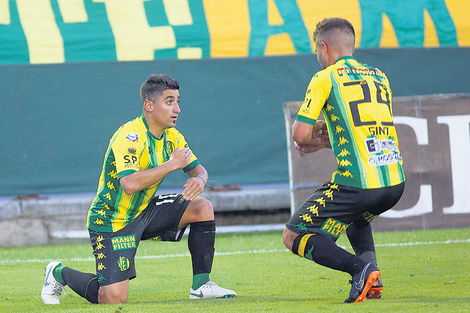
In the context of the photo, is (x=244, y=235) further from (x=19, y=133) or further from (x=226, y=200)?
(x=19, y=133)

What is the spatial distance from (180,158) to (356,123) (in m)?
1.21

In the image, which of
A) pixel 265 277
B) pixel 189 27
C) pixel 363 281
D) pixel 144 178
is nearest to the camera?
pixel 363 281

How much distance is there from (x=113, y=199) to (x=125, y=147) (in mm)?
418

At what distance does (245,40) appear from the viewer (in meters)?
9.79

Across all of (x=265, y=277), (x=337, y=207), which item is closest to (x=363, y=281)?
(x=337, y=207)

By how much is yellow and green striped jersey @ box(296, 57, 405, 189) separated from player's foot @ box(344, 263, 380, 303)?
0.51 meters

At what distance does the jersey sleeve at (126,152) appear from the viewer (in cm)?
484

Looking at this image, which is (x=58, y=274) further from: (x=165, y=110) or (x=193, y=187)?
(x=165, y=110)

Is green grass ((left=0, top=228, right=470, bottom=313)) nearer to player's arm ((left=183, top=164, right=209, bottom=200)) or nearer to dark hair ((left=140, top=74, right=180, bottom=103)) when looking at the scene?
player's arm ((left=183, top=164, right=209, bottom=200))

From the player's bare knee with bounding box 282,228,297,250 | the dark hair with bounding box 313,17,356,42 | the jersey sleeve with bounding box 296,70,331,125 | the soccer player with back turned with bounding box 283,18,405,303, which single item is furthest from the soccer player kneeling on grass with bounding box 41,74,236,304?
the dark hair with bounding box 313,17,356,42

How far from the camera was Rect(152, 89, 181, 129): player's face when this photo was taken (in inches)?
201

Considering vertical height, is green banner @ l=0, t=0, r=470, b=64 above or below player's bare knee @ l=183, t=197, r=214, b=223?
above

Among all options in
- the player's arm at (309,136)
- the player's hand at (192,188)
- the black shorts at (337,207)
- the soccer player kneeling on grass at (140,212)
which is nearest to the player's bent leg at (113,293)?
the soccer player kneeling on grass at (140,212)

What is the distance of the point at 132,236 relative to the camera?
5082 mm
